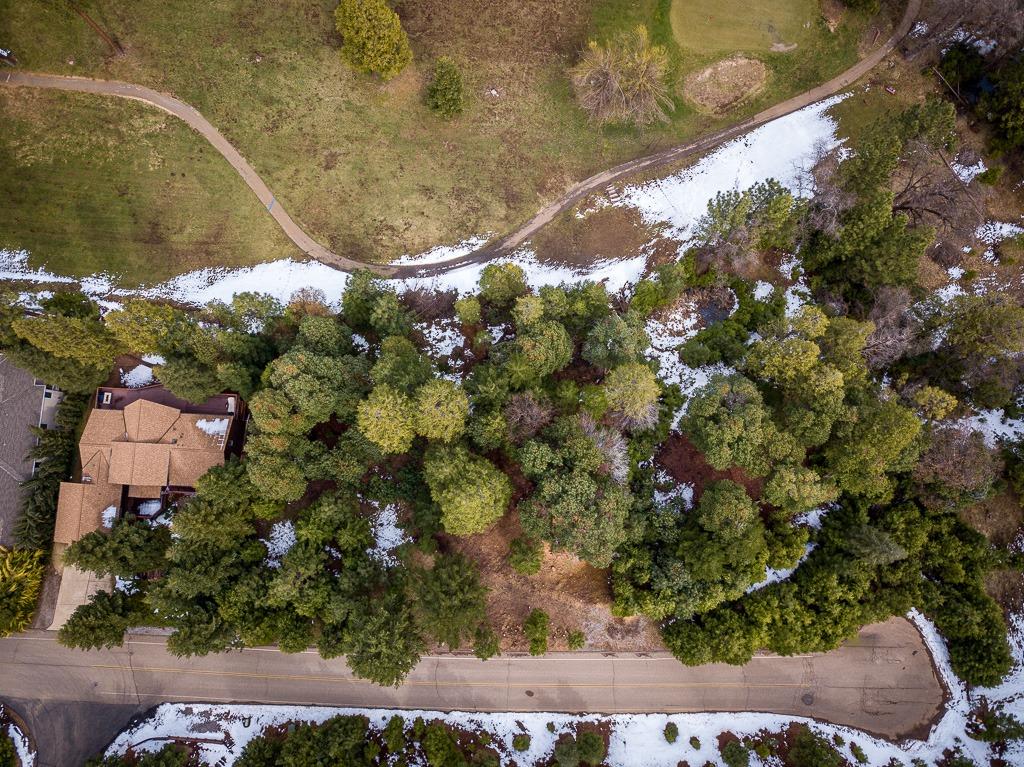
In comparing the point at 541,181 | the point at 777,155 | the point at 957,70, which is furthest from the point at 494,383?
the point at 957,70

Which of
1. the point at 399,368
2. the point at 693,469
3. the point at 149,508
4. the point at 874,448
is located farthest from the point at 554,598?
the point at 149,508

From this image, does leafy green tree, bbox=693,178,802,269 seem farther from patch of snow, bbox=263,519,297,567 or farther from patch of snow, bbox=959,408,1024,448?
patch of snow, bbox=263,519,297,567

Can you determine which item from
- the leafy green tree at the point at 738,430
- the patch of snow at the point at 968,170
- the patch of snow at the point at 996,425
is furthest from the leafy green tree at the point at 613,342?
the patch of snow at the point at 968,170

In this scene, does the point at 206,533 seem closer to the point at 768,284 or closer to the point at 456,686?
the point at 456,686

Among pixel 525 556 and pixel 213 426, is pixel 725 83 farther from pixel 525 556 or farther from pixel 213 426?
pixel 213 426

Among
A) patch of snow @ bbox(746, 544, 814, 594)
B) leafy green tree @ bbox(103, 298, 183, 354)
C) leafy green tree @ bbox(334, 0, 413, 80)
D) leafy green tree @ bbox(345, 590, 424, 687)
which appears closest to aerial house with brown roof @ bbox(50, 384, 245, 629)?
leafy green tree @ bbox(103, 298, 183, 354)
